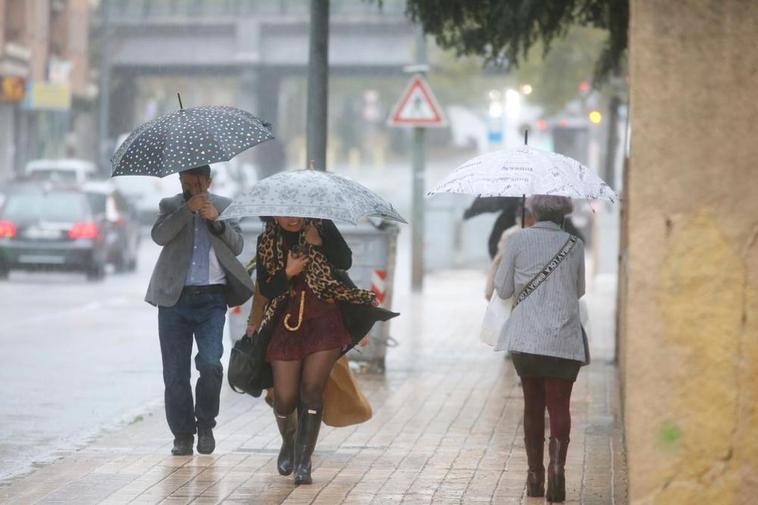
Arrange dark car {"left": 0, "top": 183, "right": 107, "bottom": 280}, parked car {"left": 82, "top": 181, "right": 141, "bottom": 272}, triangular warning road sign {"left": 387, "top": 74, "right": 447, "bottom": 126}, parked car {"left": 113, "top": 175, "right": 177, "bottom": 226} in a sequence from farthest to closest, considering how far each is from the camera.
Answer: parked car {"left": 113, "top": 175, "right": 177, "bottom": 226}
parked car {"left": 82, "top": 181, "right": 141, "bottom": 272}
dark car {"left": 0, "top": 183, "right": 107, "bottom": 280}
triangular warning road sign {"left": 387, "top": 74, "right": 447, "bottom": 126}

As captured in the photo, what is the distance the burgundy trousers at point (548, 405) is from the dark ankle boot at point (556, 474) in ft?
0.15

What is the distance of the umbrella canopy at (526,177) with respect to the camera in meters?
8.68

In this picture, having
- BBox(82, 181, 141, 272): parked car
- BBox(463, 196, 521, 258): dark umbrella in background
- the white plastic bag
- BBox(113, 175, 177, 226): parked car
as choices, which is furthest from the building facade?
the white plastic bag

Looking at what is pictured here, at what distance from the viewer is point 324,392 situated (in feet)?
29.7

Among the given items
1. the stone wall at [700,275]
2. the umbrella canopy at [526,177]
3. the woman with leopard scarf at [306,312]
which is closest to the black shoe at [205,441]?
the woman with leopard scarf at [306,312]

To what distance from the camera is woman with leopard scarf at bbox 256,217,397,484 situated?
338 inches

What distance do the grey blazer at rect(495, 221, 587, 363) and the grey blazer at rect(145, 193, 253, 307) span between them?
1821 mm

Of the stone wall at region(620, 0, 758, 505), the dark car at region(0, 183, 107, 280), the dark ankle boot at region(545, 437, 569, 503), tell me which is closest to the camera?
the stone wall at region(620, 0, 758, 505)

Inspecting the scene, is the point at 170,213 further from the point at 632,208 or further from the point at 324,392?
the point at 632,208

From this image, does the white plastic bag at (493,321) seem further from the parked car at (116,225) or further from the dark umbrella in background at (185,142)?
the parked car at (116,225)

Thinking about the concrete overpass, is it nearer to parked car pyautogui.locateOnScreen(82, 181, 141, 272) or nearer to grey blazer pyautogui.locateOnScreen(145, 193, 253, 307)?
parked car pyautogui.locateOnScreen(82, 181, 141, 272)

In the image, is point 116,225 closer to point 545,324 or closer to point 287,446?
point 287,446

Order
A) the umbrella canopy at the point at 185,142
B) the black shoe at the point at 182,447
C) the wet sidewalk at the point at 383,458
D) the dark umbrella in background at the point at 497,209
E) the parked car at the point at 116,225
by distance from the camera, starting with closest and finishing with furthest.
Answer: the wet sidewalk at the point at 383,458 → the umbrella canopy at the point at 185,142 → the black shoe at the point at 182,447 → the dark umbrella in background at the point at 497,209 → the parked car at the point at 116,225

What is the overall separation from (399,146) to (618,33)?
326ft
